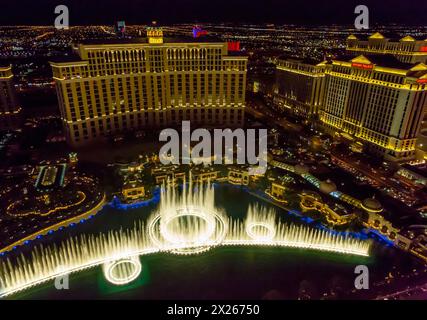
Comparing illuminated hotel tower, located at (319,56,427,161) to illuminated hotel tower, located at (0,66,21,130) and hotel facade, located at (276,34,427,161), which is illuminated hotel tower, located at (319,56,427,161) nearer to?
hotel facade, located at (276,34,427,161)

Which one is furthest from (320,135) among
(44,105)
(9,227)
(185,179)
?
(44,105)

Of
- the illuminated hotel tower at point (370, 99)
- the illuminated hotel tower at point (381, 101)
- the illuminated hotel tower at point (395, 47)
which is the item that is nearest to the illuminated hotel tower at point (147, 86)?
the illuminated hotel tower at point (370, 99)

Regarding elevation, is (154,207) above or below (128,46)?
below

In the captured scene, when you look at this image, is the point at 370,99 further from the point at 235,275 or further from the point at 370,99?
the point at 235,275

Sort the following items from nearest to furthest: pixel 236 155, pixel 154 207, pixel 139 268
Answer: pixel 139 268
pixel 154 207
pixel 236 155

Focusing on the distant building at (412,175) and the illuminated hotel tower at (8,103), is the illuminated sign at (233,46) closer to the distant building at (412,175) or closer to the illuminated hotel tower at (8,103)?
the distant building at (412,175)

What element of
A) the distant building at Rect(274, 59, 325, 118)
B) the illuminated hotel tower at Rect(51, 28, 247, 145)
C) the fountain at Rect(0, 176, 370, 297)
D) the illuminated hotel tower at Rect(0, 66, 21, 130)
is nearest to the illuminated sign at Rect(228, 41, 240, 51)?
the illuminated hotel tower at Rect(51, 28, 247, 145)

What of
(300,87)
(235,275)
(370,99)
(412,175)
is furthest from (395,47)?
(235,275)

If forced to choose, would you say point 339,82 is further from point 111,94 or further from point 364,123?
point 111,94
